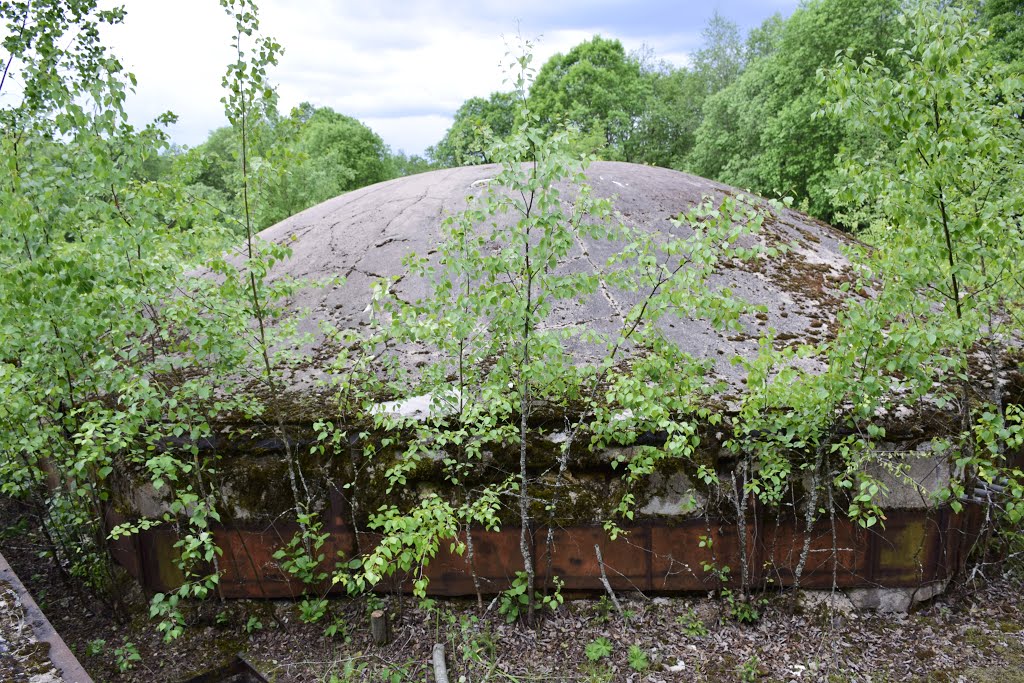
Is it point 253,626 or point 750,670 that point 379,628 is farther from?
point 750,670

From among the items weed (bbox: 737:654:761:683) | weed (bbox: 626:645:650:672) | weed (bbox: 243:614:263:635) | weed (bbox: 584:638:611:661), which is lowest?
weed (bbox: 737:654:761:683)

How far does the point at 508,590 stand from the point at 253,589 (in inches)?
70.1

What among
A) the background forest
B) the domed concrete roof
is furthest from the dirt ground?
the background forest

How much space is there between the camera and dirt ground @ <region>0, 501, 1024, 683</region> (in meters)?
3.77

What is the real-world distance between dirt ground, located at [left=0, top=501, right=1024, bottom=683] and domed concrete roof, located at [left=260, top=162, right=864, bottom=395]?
169 centimetres

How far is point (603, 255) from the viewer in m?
6.04

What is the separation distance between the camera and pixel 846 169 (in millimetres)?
3562

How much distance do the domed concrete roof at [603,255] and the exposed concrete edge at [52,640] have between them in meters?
2.38

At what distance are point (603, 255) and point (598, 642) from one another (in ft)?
11.2

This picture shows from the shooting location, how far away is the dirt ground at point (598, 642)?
3770 mm

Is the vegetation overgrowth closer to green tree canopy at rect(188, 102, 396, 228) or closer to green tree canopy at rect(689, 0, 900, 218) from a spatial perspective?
green tree canopy at rect(188, 102, 396, 228)

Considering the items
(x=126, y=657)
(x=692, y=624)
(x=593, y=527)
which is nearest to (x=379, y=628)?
(x=593, y=527)

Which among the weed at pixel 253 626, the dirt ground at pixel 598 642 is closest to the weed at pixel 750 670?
the dirt ground at pixel 598 642

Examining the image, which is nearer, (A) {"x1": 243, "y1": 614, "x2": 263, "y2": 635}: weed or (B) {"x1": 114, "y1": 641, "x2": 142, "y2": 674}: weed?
(B) {"x1": 114, "y1": 641, "x2": 142, "y2": 674}: weed
